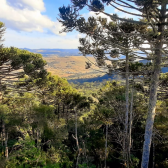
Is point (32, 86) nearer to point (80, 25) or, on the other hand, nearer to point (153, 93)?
point (80, 25)

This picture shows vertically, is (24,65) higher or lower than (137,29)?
lower

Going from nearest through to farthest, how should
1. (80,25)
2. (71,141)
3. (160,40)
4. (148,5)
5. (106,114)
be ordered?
1. (148,5)
2. (160,40)
3. (80,25)
4. (106,114)
5. (71,141)

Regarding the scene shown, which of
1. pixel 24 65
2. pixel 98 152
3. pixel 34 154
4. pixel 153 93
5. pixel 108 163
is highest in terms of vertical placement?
pixel 24 65

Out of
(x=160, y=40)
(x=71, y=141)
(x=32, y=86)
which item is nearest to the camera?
(x=160, y=40)

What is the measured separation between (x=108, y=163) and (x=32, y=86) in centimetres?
798

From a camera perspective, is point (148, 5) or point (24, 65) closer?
point (148, 5)

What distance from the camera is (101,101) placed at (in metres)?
12.2

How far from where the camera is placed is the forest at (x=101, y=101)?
351cm

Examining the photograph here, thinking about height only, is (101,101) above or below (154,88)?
below

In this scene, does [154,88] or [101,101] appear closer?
[154,88]

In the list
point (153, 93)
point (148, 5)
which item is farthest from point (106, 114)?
point (148, 5)

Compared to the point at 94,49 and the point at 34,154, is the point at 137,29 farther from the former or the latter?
the point at 34,154

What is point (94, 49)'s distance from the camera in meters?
6.10

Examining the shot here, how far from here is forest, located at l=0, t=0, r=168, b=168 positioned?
138 inches
